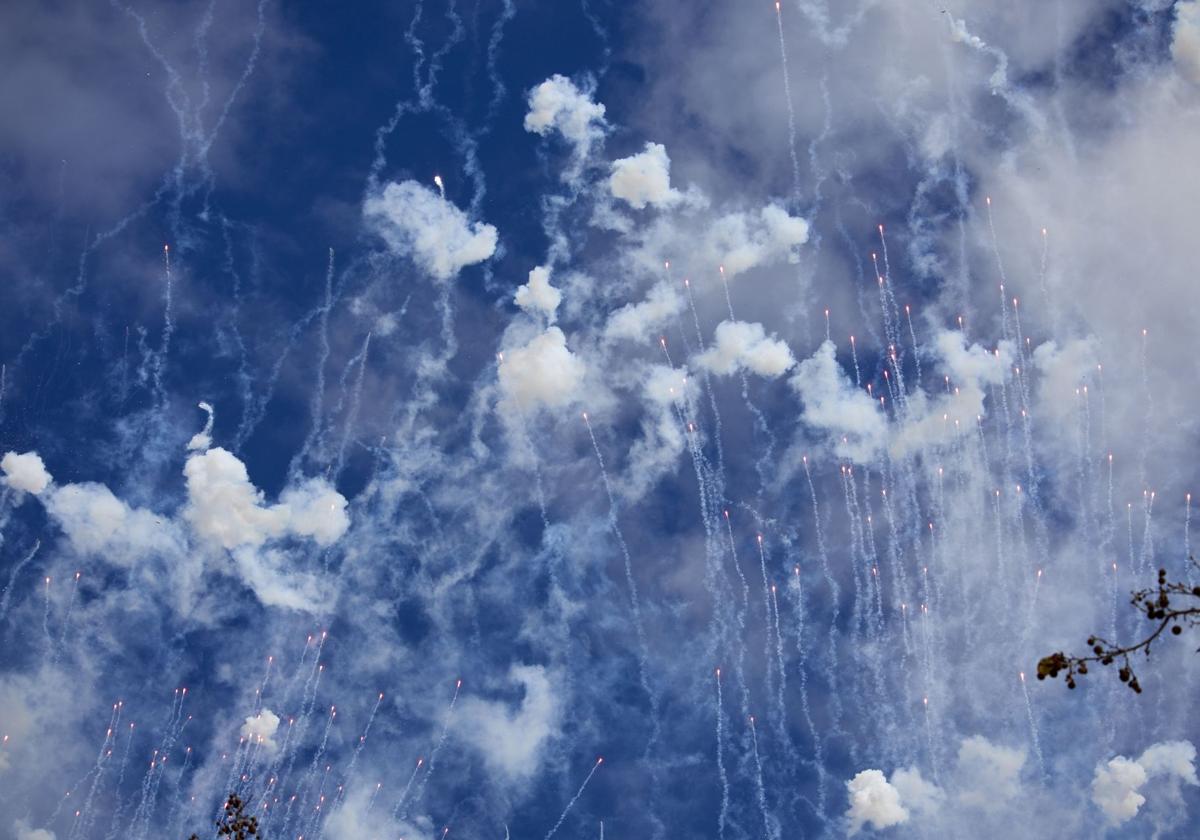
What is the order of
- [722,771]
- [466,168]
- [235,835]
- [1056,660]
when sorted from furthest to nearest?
[466,168], [722,771], [235,835], [1056,660]

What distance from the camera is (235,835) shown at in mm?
55500

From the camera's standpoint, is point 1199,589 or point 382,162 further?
point 382,162

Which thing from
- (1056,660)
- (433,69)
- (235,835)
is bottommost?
(1056,660)

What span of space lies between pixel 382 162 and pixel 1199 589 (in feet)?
433

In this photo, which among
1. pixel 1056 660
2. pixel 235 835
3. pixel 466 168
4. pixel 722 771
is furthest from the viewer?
pixel 466 168

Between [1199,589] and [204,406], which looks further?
[204,406]

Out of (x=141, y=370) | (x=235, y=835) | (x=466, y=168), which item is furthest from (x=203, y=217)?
(x=235, y=835)

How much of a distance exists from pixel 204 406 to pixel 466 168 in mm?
39170

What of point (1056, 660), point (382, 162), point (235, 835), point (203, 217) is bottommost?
point (1056, 660)

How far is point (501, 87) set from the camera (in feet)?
458

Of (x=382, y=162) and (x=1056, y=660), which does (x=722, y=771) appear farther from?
(x=1056, y=660)

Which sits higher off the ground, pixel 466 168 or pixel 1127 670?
pixel 466 168

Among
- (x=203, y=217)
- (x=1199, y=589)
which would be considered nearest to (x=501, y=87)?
(x=203, y=217)

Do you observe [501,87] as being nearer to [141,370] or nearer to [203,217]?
[203,217]
